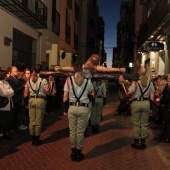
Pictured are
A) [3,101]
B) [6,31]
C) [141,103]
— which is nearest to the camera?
[141,103]

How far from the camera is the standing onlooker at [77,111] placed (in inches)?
230

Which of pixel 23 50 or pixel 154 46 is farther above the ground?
pixel 154 46

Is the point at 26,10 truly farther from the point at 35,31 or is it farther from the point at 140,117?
the point at 140,117

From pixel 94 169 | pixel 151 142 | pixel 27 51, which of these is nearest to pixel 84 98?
pixel 94 169

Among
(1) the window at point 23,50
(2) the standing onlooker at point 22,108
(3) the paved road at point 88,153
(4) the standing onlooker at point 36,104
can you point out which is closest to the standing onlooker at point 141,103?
(3) the paved road at point 88,153

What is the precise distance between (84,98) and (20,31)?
29.6 feet

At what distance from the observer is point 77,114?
19.1 feet

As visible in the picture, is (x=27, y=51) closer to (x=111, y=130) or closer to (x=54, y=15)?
(x=54, y=15)

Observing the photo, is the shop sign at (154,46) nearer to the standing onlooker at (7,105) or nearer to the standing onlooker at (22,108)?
the standing onlooker at (22,108)

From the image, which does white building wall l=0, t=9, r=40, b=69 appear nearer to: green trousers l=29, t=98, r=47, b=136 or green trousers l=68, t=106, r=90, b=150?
green trousers l=29, t=98, r=47, b=136

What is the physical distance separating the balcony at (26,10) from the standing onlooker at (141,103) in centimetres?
591

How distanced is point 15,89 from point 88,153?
2838mm

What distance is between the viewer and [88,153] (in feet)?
21.1

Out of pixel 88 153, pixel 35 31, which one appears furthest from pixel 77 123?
pixel 35 31
